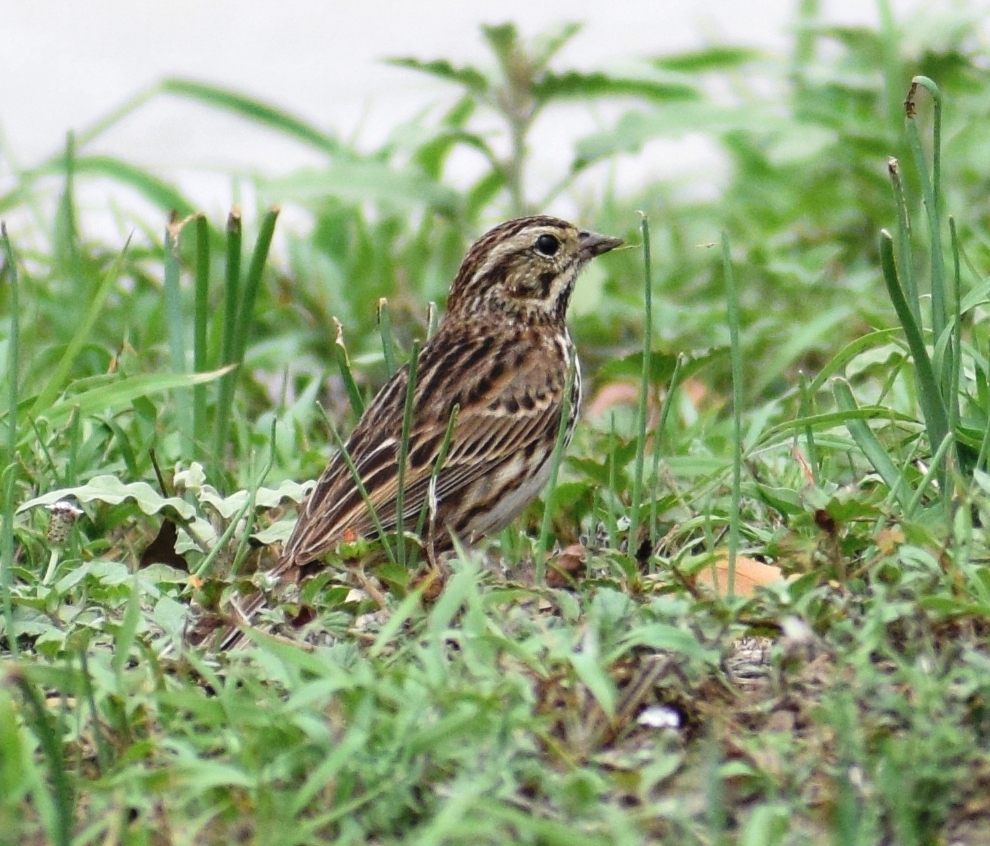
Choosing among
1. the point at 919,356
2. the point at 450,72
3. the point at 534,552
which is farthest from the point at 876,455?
the point at 450,72

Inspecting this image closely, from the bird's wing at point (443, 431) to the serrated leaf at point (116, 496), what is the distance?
12.9 inches

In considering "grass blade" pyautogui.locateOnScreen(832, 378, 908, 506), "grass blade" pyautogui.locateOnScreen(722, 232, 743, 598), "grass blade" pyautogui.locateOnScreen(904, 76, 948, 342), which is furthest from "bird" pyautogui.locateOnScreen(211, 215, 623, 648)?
"grass blade" pyautogui.locateOnScreen(904, 76, 948, 342)

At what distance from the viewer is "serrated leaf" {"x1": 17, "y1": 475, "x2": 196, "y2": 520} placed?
471cm

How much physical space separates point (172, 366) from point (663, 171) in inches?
207

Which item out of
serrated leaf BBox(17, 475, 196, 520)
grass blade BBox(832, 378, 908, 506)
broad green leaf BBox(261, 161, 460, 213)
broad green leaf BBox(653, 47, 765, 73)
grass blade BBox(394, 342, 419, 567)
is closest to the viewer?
grass blade BBox(394, 342, 419, 567)

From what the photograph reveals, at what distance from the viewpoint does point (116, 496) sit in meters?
4.78

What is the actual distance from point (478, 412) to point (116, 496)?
Result: 123 cm

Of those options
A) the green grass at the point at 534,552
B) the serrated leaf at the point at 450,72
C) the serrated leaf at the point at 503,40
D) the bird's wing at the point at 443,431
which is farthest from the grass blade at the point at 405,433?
the serrated leaf at the point at 503,40

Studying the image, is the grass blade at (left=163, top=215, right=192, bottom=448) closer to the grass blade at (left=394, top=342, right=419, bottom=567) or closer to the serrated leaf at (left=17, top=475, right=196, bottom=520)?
the serrated leaf at (left=17, top=475, right=196, bottom=520)

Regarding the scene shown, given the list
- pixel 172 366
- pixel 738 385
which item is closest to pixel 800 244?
pixel 172 366

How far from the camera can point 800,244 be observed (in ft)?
28.3

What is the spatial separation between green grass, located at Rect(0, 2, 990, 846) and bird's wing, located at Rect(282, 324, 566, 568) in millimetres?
166

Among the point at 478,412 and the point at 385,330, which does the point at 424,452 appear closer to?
the point at 478,412

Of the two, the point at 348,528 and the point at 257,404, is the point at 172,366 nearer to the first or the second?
the point at 348,528
